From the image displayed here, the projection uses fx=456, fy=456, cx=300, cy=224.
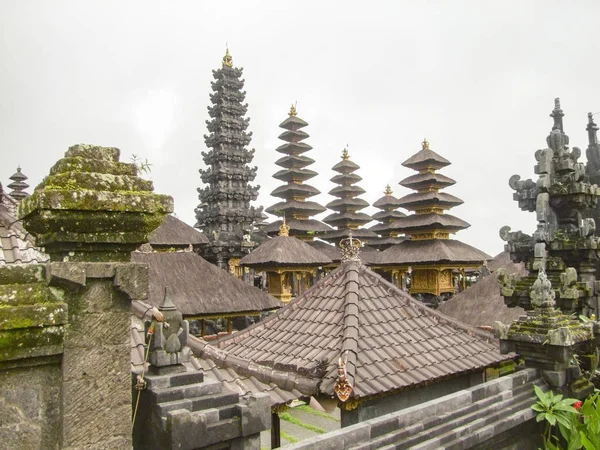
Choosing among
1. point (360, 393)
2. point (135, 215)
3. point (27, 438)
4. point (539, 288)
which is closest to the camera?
point (27, 438)

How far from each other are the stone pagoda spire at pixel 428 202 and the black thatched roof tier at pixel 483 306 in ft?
41.2

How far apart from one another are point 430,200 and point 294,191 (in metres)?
10.4

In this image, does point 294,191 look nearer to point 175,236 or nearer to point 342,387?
point 175,236

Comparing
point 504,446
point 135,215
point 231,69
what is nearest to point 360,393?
point 504,446

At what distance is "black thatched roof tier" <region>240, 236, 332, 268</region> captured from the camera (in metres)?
24.4

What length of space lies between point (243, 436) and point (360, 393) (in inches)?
93.0

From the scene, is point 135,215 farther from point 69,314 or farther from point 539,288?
point 539,288

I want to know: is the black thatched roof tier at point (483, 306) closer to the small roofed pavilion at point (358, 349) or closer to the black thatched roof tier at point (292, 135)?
the small roofed pavilion at point (358, 349)

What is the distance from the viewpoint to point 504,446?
220 inches

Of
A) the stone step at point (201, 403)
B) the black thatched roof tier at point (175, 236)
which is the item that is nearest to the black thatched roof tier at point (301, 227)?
the black thatched roof tier at point (175, 236)

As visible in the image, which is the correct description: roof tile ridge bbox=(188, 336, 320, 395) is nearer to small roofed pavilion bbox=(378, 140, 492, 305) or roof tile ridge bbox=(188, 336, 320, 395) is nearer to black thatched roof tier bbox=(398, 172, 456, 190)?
small roofed pavilion bbox=(378, 140, 492, 305)

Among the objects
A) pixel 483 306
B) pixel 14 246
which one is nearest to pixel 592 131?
pixel 483 306

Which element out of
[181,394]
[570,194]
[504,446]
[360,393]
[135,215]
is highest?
[570,194]

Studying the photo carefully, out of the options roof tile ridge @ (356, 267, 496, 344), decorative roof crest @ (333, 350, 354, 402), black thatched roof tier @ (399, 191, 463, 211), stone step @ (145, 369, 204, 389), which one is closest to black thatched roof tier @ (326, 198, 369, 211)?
black thatched roof tier @ (399, 191, 463, 211)
